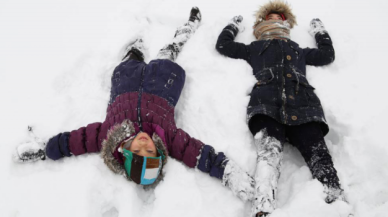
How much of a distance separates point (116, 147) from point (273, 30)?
2.09 meters

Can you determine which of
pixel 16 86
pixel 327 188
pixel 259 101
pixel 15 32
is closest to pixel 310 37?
pixel 259 101

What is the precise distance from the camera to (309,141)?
2.32 meters

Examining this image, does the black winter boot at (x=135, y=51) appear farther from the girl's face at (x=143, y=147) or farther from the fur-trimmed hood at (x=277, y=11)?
the fur-trimmed hood at (x=277, y=11)

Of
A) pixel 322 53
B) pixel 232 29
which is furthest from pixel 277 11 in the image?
pixel 322 53

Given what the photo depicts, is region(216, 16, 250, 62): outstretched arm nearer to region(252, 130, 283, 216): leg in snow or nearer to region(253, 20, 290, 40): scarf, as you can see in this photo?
region(253, 20, 290, 40): scarf

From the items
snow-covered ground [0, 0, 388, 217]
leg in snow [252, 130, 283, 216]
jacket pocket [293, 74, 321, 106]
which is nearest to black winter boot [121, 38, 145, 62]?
snow-covered ground [0, 0, 388, 217]

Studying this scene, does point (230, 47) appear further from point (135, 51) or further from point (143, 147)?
point (143, 147)

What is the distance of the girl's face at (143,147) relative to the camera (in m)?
2.10

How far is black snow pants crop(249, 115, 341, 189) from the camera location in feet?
6.95

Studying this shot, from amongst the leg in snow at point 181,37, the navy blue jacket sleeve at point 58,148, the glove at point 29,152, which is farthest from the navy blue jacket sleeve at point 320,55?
the glove at point 29,152

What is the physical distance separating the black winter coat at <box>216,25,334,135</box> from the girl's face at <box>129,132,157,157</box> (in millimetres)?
909

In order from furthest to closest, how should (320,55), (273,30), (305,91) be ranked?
(273,30)
(320,55)
(305,91)

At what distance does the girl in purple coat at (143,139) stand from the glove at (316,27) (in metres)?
1.69

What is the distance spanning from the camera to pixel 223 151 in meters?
2.44
